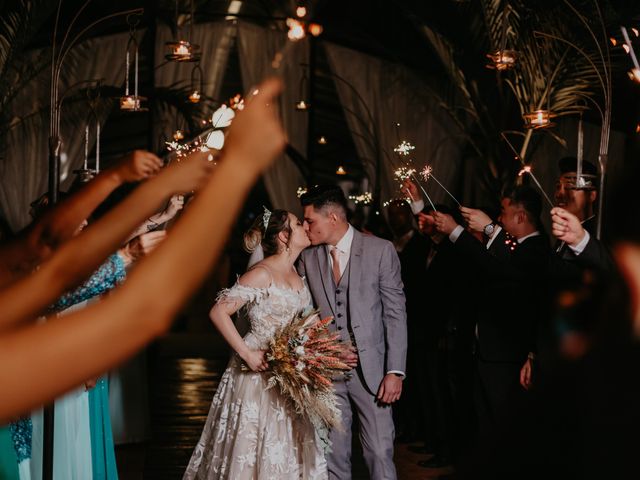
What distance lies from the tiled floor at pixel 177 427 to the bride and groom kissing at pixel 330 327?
4.37 feet

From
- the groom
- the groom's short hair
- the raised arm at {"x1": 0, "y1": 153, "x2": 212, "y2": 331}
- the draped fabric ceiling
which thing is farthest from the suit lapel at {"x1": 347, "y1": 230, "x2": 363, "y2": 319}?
the draped fabric ceiling

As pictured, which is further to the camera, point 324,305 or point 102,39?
point 102,39

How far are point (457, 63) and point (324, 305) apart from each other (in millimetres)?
5025

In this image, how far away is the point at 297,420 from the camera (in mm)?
5125

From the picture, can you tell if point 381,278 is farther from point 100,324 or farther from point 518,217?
point 100,324

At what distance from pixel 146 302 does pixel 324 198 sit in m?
4.33

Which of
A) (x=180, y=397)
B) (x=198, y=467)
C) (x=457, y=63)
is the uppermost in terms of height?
(x=457, y=63)

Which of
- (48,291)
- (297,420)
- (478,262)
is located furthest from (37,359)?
(478,262)

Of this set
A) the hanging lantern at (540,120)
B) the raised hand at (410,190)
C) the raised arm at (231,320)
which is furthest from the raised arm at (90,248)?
the hanging lantern at (540,120)

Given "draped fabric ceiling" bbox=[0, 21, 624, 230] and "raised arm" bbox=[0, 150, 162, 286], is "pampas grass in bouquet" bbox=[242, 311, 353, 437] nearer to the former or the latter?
"raised arm" bbox=[0, 150, 162, 286]

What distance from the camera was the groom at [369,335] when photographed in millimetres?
5258

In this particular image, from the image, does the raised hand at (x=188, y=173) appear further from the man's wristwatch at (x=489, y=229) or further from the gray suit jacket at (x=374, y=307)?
the man's wristwatch at (x=489, y=229)

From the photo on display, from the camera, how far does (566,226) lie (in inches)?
170

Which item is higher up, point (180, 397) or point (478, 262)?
point (478, 262)
